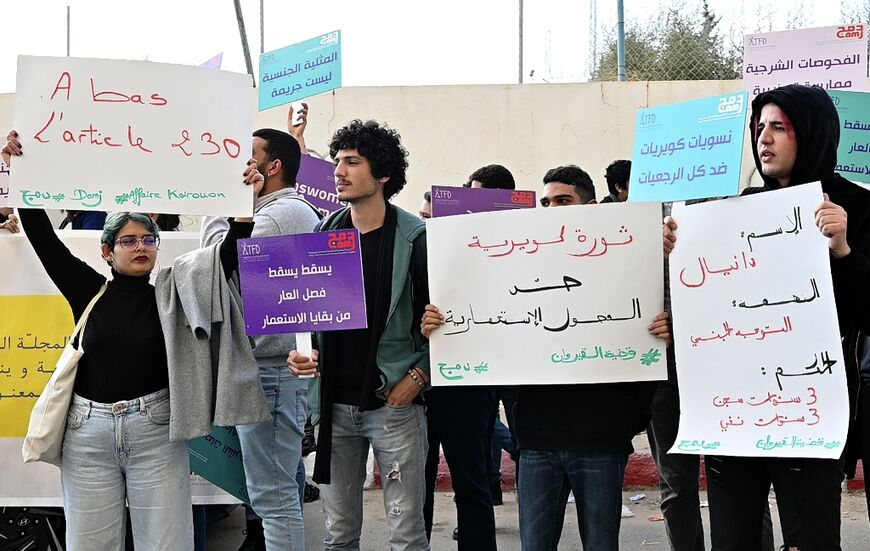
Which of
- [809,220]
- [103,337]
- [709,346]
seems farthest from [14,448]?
[809,220]

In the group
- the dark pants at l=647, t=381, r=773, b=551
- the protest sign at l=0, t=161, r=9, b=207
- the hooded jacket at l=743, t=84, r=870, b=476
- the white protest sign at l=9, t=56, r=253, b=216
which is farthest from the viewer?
the protest sign at l=0, t=161, r=9, b=207

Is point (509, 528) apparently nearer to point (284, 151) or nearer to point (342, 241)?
point (284, 151)

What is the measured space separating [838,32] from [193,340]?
3.57 m

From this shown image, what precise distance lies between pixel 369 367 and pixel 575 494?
895mm

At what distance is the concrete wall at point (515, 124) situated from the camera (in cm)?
946

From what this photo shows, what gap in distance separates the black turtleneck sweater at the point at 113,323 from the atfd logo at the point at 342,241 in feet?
1.43

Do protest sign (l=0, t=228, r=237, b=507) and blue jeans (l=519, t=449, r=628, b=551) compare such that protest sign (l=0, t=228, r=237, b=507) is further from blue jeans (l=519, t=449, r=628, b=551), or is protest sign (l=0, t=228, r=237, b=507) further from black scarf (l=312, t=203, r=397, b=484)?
blue jeans (l=519, t=449, r=628, b=551)

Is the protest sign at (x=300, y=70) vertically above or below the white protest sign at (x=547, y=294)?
above

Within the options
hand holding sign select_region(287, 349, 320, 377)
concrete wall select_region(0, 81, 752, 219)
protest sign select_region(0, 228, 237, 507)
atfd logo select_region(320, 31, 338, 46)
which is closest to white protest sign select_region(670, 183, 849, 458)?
hand holding sign select_region(287, 349, 320, 377)

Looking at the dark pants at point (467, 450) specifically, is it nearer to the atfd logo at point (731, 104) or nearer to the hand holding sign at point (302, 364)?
the hand holding sign at point (302, 364)

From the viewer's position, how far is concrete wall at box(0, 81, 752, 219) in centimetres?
946

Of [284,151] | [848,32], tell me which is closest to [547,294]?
[284,151]

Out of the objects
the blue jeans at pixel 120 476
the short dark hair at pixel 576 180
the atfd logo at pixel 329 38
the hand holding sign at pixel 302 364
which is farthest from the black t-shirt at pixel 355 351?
the atfd logo at pixel 329 38

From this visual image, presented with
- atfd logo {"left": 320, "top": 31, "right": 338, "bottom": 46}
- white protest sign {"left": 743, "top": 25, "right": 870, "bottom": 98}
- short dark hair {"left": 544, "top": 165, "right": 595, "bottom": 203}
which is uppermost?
atfd logo {"left": 320, "top": 31, "right": 338, "bottom": 46}
